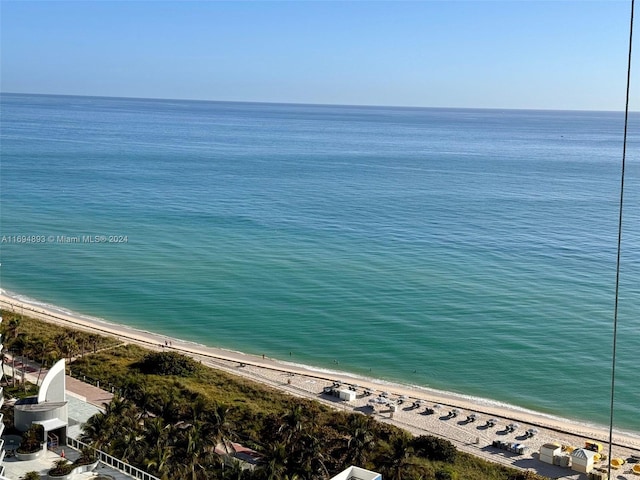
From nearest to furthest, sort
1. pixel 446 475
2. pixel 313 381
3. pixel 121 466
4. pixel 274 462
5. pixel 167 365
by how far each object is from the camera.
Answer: pixel 274 462
pixel 121 466
pixel 446 475
pixel 167 365
pixel 313 381

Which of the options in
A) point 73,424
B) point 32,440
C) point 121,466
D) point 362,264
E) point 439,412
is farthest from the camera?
point 362,264

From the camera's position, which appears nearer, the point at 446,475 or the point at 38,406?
the point at 38,406

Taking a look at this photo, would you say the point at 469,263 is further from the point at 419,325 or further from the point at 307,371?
the point at 307,371

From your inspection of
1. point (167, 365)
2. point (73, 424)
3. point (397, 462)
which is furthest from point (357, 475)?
point (167, 365)

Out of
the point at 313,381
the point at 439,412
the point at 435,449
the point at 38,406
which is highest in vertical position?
the point at 38,406

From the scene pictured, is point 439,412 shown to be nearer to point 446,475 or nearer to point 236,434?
point 446,475

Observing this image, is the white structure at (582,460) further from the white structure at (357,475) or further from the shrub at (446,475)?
the white structure at (357,475)

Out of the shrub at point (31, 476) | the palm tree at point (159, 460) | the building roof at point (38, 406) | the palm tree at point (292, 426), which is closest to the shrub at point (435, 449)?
the palm tree at point (292, 426)

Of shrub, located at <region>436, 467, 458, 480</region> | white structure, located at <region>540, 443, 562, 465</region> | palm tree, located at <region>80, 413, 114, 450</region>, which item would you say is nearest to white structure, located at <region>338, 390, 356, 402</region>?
shrub, located at <region>436, 467, 458, 480</region>

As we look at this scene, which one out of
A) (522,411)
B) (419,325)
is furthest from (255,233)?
(522,411)
